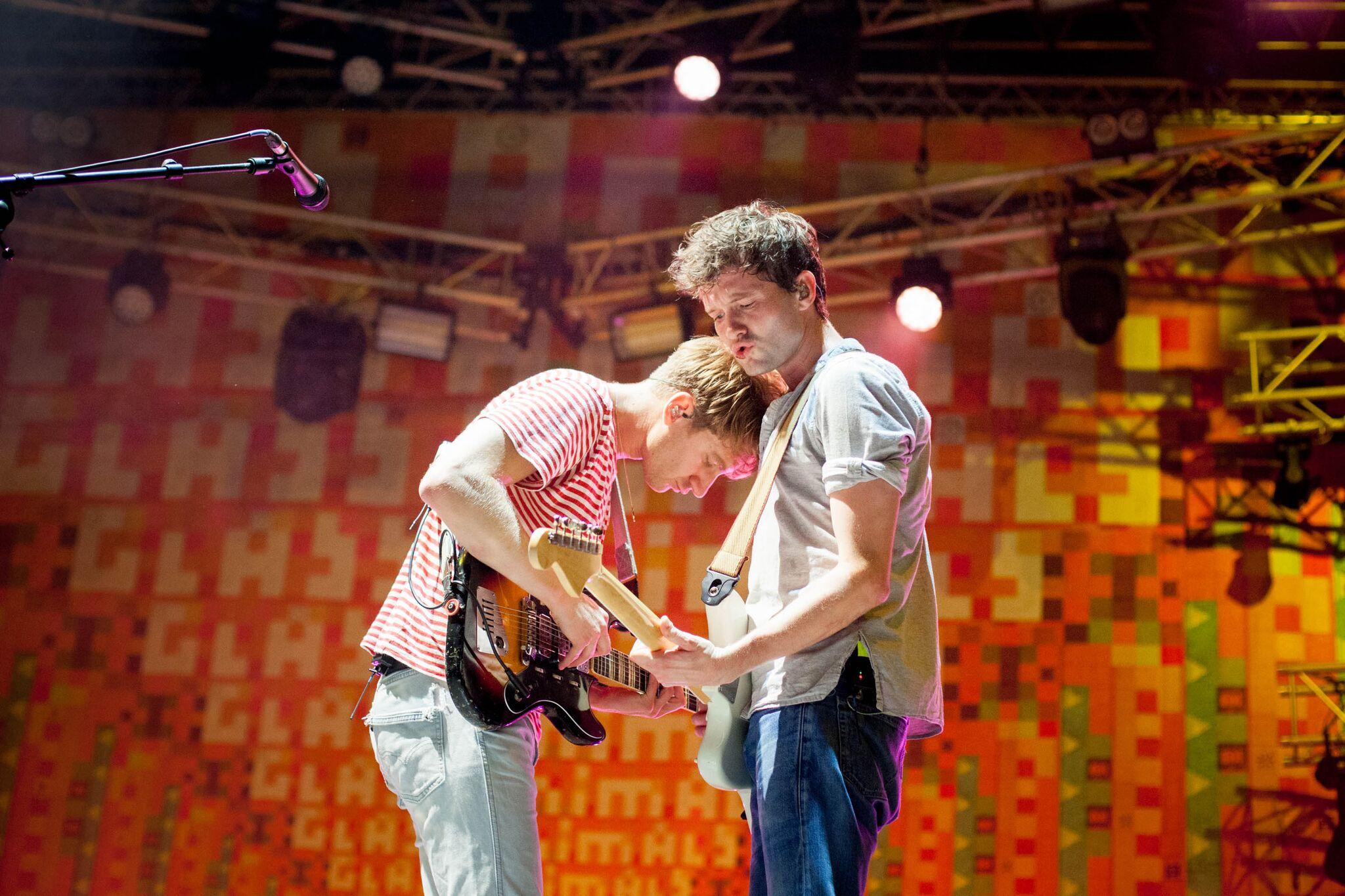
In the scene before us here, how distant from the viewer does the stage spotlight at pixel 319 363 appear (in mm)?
7918

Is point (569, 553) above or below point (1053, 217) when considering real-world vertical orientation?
below

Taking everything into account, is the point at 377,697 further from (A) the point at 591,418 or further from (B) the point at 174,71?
(B) the point at 174,71

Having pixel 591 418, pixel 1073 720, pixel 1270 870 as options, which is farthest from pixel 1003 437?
pixel 591 418

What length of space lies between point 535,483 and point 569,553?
422mm

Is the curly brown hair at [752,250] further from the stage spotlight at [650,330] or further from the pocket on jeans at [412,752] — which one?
the stage spotlight at [650,330]

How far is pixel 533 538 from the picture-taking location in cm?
204

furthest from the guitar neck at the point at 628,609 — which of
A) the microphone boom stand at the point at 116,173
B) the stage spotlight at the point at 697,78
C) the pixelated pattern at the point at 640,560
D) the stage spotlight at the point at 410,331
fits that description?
the stage spotlight at the point at 410,331

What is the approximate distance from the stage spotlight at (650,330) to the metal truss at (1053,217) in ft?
0.57

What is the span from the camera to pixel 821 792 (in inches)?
76.3

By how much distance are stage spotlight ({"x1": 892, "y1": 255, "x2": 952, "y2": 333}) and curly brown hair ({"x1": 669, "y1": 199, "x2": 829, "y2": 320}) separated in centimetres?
514

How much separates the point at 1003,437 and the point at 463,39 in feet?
13.9

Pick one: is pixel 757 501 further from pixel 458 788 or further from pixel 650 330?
pixel 650 330

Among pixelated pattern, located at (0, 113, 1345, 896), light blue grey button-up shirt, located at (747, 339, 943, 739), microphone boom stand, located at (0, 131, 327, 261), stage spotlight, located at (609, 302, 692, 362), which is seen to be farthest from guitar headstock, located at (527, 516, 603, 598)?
stage spotlight, located at (609, 302, 692, 362)

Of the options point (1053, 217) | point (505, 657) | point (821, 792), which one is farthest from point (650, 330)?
point (821, 792)
